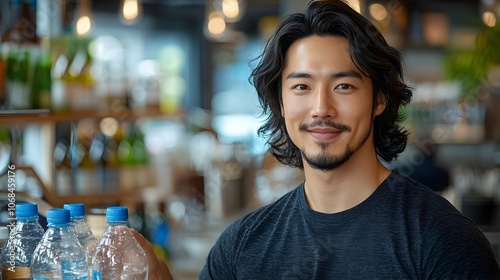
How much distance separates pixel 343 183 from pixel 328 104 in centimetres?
23

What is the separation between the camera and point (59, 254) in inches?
→ 74.8

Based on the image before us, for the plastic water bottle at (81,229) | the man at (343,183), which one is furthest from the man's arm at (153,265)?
the man at (343,183)

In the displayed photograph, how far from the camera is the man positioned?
2043 mm

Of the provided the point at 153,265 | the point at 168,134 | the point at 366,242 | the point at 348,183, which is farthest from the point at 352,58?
the point at 168,134

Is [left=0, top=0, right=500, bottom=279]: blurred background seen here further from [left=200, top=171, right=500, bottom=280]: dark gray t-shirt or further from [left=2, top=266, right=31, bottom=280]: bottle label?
[left=200, top=171, right=500, bottom=280]: dark gray t-shirt

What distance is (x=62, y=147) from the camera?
5027 millimetres

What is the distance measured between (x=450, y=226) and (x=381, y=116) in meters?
0.48

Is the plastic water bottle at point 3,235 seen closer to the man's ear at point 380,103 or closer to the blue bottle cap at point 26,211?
the blue bottle cap at point 26,211

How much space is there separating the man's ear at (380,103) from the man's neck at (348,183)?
0.44 ft

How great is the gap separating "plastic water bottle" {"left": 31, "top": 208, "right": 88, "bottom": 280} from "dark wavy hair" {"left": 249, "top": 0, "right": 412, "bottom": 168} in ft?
2.45

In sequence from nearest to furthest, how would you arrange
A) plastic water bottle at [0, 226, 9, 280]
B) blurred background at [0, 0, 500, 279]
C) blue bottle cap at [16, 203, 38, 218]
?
1. blue bottle cap at [16, 203, 38, 218]
2. plastic water bottle at [0, 226, 9, 280]
3. blurred background at [0, 0, 500, 279]

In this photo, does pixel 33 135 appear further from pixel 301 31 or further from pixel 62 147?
pixel 301 31

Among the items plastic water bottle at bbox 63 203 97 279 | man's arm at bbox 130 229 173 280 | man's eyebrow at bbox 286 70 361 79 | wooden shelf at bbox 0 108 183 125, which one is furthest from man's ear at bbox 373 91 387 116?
wooden shelf at bbox 0 108 183 125

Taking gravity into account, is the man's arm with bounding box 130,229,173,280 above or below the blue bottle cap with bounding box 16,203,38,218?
below
